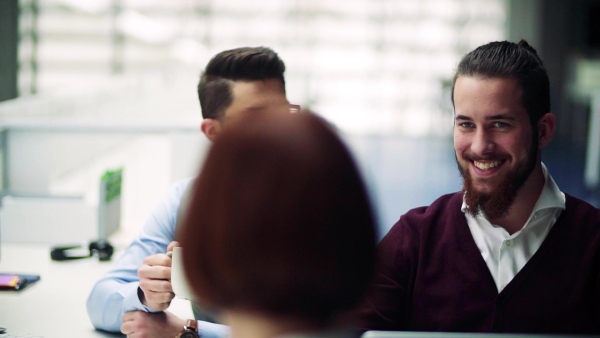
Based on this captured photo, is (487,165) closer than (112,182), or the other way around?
(487,165)

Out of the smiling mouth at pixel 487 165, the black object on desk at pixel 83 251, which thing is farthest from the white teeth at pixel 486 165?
the black object on desk at pixel 83 251

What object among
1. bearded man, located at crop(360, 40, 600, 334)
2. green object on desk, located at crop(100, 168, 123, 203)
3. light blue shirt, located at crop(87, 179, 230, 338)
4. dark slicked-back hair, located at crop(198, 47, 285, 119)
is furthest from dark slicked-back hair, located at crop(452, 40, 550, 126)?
green object on desk, located at crop(100, 168, 123, 203)

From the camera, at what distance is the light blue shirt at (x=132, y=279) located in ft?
5.52

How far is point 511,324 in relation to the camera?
4.97 feet

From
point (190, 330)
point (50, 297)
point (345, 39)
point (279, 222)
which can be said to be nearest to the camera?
point (279, 222)

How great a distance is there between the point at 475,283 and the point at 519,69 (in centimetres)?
47

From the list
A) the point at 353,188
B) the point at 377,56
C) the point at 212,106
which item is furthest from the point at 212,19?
the point at 353,188

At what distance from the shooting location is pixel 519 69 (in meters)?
1.58

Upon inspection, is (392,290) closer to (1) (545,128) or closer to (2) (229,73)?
(1) (545,128)

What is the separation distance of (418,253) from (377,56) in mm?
10872

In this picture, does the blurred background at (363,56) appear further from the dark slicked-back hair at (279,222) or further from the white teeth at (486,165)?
the dark slicked-back hair at (279,222)

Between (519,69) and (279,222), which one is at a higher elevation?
(519,69)

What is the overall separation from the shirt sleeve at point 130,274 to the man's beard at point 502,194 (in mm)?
648

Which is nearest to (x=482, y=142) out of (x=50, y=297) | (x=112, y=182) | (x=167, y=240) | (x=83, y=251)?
(x=167, y=240)
